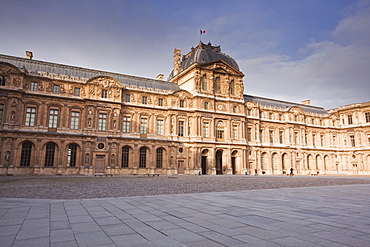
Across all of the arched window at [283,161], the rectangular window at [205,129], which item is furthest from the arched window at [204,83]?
the arched window at [283,161]

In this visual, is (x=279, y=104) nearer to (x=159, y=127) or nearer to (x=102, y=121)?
(x=159, y=127)

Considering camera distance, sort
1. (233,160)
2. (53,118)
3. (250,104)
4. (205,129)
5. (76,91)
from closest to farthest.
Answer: (53,118), (76,91), (205,129), (233,160), (250,104)

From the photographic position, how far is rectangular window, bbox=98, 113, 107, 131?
38688mm

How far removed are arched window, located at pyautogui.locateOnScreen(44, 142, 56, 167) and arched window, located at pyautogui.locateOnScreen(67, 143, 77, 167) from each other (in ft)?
6.47

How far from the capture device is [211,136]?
4519cm

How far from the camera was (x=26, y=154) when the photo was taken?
112 feet

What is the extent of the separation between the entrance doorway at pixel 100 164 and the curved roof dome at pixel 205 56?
22286 mm

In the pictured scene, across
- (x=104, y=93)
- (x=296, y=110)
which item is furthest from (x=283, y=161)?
(x=104, y=93)

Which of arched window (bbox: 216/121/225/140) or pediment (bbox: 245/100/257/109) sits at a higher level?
pediment (bbox: 245/100/257/109)

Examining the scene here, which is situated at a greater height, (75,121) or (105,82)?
(105,82)

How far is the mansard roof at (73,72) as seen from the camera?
36500 mm

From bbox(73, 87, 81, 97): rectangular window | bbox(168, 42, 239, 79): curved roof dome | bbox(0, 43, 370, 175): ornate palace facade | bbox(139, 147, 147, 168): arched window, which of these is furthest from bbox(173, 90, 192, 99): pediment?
bbox(73, 87, 81, 97): rectangular window

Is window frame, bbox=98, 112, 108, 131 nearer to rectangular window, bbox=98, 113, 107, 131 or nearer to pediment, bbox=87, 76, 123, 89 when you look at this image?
rectangular window, bbox=98, 113, 107, 131

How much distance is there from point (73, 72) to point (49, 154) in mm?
12656
